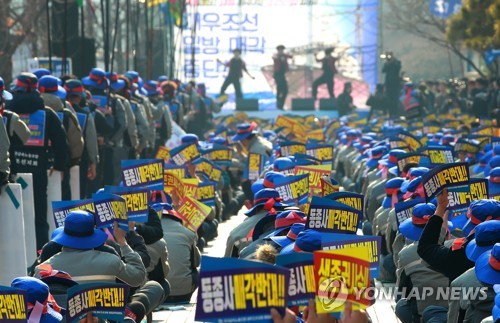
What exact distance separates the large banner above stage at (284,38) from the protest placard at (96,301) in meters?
49.8

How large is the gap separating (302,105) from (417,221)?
42.2 meters

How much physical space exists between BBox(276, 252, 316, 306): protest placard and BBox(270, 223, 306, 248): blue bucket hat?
10.7 ft

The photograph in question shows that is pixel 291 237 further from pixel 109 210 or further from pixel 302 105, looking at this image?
pixel 302 105

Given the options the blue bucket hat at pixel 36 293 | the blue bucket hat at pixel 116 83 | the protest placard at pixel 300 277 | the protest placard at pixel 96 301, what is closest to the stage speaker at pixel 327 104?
the blue bucket hat at pixel 116 83

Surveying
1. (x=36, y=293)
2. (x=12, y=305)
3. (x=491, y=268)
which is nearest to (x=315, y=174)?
(x=491, y=268)

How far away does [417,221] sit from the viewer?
44.4 ft

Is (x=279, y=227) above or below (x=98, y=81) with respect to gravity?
below

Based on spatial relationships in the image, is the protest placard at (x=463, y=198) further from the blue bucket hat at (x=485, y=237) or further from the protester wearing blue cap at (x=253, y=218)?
the blue bucket hat at (x=485, y=237)

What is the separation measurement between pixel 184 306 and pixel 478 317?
624 centimetres

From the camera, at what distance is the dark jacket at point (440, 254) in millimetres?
11562

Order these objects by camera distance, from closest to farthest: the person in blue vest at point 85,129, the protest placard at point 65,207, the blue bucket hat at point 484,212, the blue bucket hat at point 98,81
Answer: the blue bucket hat at point 484,212, the protest placard at point 65,207, the person in blue vest at point 85,129, the blue bucket hat at point 98,81

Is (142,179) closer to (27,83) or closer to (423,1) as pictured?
(27,83)

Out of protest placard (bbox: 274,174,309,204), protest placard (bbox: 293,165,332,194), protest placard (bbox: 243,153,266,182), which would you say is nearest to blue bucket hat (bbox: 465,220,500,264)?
protest placard (bbox: 274,174,309,204)

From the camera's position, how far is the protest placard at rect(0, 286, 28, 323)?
28.6 ft
